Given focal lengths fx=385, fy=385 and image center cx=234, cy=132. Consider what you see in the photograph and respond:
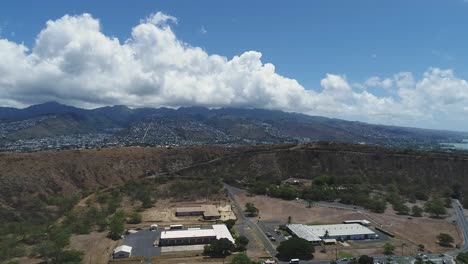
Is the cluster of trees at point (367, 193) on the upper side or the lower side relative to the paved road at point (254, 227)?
upper

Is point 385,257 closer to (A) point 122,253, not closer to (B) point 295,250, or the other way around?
(B) point 295,250

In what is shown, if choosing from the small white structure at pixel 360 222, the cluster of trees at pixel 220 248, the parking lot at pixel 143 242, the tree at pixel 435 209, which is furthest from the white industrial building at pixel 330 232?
the parking lot at pixel 143 242

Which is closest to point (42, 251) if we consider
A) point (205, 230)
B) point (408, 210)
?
point (205, 230)

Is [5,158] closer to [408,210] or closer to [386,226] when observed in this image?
[386,226]

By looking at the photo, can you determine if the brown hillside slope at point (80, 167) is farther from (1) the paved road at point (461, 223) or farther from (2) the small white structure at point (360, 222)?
(1) the paved road at point (461, 223)

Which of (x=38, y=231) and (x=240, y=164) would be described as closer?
(x=38, y=231)

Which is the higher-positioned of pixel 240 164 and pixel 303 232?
pixel 240 164

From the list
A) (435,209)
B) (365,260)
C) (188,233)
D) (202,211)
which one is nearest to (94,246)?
(188,233)
